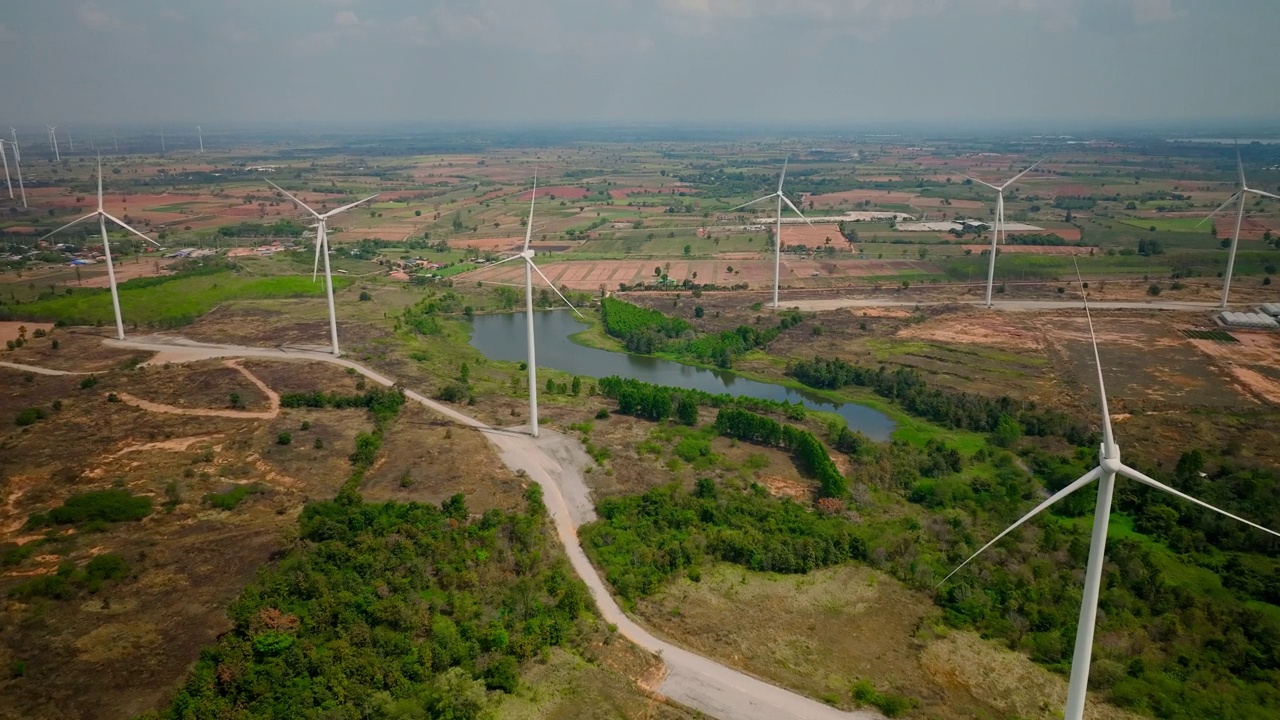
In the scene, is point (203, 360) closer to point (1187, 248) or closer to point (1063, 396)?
point (1063, 396)

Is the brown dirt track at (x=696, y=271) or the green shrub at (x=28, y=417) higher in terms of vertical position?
the brown dirt track at (x=696, y=271)

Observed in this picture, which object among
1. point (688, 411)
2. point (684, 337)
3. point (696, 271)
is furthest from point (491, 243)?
point (688, 411)

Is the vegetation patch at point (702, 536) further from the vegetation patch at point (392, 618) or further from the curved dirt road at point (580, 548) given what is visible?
the vegetation patch at point (392, 618)

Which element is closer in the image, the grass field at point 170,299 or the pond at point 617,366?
the pond at point 617,366

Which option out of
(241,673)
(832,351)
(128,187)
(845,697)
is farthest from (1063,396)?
(128,187)

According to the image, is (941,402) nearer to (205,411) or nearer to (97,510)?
(205,411)

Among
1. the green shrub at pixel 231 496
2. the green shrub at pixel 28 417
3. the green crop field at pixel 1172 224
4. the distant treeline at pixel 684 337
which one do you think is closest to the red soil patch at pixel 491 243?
the distant treeline at pixel 684 337

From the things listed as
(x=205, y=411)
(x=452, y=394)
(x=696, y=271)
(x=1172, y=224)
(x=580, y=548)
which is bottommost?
(x=580, y=548)

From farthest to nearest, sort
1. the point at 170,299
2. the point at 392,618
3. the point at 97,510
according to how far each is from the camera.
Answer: the point at 170,299 < the point at 97,510 < the point at 392,618
